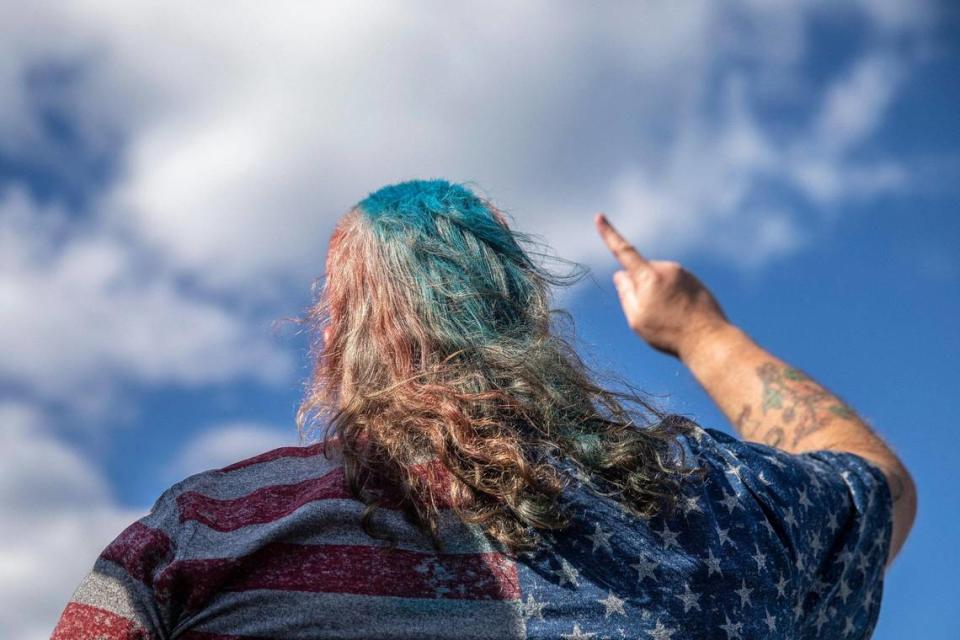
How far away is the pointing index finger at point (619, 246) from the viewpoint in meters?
3.51

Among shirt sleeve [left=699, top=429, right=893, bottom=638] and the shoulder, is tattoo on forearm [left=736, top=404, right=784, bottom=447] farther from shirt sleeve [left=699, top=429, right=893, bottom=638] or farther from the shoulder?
the shoulder

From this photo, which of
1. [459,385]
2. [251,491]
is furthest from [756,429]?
[251,491]

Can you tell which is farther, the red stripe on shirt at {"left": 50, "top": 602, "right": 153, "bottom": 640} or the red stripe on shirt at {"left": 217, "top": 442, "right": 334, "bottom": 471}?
the red stripe on shirt at {"left": 217, "top": 442, "right": 334, "bottom": 471}

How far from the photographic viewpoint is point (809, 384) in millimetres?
2904

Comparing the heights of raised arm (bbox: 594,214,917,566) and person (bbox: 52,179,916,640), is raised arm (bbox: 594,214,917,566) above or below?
above

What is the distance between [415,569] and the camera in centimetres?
165

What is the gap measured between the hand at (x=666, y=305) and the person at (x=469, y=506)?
3.28ft

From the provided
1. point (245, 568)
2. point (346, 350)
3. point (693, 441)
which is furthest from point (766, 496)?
point (245, 568)

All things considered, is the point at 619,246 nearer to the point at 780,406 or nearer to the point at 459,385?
the point at 780,406

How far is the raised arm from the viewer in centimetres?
261

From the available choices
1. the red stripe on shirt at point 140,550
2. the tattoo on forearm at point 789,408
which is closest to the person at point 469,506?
the red stripe on shirt at point 140,550

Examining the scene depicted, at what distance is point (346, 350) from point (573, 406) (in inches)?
19.4

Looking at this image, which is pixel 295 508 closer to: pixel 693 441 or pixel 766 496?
pixel 693 441

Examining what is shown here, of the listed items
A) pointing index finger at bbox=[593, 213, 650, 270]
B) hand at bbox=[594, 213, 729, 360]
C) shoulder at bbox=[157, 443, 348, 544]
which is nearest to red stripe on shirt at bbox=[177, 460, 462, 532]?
shoulder at bbox=[157, 443, 348, 544]
